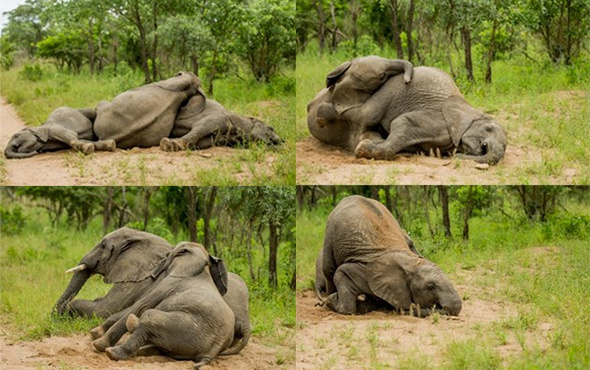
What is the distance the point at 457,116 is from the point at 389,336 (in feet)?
12.0

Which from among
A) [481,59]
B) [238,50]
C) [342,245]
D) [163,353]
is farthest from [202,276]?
[481,59]

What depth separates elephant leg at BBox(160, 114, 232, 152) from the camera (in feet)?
38.9

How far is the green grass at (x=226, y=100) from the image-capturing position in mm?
11453

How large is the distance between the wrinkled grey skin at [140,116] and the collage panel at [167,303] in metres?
1.36

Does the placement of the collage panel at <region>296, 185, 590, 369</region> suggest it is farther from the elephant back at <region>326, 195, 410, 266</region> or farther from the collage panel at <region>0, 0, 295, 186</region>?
the collage panel at <region>0, 0, 295, 186</region>

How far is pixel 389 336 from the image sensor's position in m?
8.88

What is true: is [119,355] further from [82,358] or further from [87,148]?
[87,148]

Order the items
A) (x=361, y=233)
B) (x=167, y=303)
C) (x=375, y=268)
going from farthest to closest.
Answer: (x=361, y=233) → (x=375, y=268) → (x=167, y=303)

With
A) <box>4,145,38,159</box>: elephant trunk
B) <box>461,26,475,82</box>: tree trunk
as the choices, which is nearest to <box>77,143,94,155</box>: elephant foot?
<box>4,145,38,159</box>: elephant trunk

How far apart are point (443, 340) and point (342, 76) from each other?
480 cm

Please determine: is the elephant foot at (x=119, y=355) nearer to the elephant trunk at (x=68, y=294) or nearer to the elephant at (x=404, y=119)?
the elephant trunk at (x=68, y=294)

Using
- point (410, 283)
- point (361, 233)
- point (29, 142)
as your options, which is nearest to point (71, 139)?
point (29, 142)

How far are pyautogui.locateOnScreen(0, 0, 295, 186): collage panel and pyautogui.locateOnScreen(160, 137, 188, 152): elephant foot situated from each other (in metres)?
0.01

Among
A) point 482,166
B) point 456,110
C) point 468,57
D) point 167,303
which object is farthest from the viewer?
point 468,57
